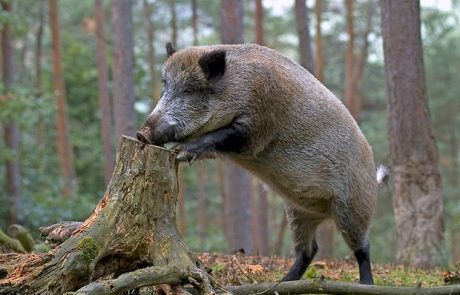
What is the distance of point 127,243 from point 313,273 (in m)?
3.07

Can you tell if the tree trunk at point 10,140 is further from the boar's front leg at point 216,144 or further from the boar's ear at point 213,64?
the boar's front leg at point 216,144

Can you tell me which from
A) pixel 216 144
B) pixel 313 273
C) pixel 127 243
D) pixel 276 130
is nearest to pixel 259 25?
pixel 313 273

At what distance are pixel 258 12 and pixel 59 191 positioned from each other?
7.29 metres

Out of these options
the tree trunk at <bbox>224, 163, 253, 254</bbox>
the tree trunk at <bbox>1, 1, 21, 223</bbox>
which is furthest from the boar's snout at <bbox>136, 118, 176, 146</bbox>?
the tree trunk at <bbox>1, 1, 21, 223</bbox>

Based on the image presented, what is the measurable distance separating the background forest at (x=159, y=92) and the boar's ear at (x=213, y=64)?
17.1 feet

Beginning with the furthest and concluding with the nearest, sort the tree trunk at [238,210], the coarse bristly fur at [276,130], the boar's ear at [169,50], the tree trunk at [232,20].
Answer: the tree trunk at [238,210] < the tree trunk at [232,20] < the boar's ear at [169,50] < the coarse bristly fur at [276,130]

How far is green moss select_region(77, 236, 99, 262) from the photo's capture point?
4.10 meters

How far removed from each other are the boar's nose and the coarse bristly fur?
0.05ft

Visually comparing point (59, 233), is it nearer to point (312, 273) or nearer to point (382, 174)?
point (312, 273)

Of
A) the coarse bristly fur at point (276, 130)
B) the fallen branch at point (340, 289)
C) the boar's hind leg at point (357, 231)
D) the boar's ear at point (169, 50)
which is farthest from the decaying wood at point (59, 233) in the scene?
the boar's hind leg at point (357, 231)

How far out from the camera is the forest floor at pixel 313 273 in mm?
5758

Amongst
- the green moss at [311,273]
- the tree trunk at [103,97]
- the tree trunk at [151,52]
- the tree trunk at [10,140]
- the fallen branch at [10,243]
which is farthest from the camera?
the tree trunk at [151,52]

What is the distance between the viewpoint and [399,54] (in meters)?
9.17

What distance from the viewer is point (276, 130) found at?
5.68 m
